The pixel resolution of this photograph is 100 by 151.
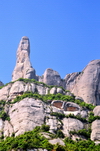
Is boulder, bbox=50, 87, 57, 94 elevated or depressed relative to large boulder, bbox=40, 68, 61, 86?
depressed

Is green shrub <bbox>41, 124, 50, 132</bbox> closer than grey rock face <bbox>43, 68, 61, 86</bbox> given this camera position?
Yes

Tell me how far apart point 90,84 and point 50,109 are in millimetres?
23091

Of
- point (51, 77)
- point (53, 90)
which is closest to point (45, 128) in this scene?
point (53, 90)

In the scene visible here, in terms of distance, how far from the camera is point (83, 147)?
51281mm

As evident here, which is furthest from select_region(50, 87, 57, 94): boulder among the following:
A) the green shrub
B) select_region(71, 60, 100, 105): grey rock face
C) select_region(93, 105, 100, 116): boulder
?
the green shrub

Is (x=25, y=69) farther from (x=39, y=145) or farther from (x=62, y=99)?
(x=39, y=145)

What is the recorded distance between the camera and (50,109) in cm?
6488

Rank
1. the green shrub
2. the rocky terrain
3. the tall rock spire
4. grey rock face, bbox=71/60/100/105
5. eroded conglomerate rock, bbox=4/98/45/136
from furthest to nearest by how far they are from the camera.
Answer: the tall rock spire → grey rock face, bbox=71/60/100/105 → eroded conglomerate rock, bbox=4/98/45/136 → the rocky terrain → the green shrub

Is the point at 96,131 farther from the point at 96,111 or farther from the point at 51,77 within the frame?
the point at 51,77

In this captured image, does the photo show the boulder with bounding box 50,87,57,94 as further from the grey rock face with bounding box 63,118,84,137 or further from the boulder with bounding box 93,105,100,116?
the grey rock face with bounding box 63,118,84,137

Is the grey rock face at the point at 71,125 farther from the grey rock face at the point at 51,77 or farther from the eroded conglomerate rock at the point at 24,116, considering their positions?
the grey rock face at the point at 51,77

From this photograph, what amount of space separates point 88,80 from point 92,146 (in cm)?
3595

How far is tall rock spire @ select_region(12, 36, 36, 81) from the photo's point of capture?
85062 millimetres

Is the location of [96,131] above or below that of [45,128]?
below
